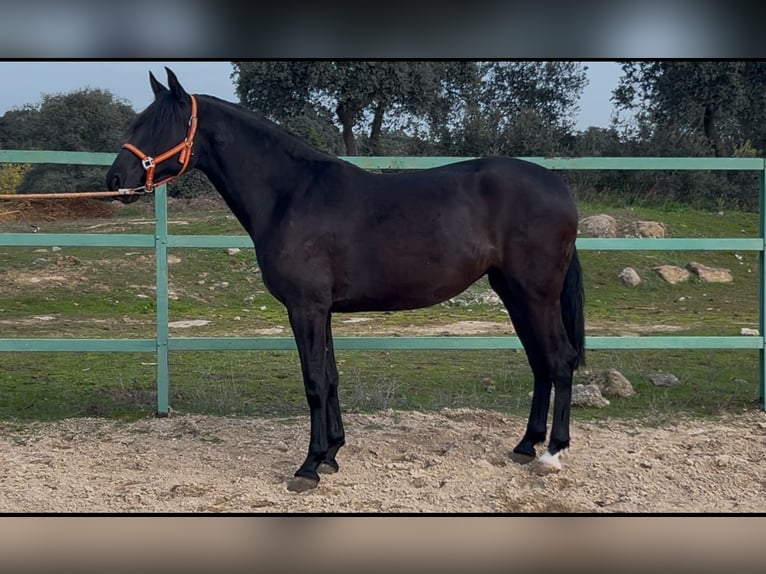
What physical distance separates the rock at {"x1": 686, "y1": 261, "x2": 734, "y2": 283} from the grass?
78mm

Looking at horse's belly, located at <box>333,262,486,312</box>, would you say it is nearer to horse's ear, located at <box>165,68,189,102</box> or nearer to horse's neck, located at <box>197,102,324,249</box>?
horse's neck, located at <box>197,102,324,249</box>

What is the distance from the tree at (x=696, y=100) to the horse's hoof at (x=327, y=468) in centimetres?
418

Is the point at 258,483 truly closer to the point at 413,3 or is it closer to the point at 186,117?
the point at 186,117

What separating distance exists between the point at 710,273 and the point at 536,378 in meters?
4.22

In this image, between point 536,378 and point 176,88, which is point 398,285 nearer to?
point 536,378

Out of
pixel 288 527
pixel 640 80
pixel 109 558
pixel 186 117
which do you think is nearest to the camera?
pixel 109 558

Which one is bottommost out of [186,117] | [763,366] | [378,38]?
[763,366]

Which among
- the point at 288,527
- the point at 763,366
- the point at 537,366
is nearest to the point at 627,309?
the point at 763,366

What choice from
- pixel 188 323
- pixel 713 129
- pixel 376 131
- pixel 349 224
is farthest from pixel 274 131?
pixel 713 129

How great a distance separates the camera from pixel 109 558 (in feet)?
9.91

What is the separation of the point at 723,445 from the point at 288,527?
7.69 feet

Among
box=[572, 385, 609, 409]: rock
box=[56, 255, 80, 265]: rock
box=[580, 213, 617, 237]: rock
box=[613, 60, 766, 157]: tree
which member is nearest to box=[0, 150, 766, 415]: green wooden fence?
box=[572, 385, 609, 409]: rock

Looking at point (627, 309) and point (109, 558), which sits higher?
point (627, 309)

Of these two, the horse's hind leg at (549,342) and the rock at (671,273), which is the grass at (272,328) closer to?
the rock at (671,273)
